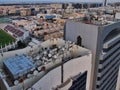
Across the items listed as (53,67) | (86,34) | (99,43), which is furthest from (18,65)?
(99,43)

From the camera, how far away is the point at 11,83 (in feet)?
36.7

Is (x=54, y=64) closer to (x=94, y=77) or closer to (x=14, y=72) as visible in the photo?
(x=14, y=72)

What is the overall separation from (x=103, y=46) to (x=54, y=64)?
6186 millimetres

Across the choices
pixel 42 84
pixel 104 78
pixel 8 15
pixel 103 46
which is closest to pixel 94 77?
pixel 104 78

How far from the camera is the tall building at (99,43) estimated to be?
16.5 m

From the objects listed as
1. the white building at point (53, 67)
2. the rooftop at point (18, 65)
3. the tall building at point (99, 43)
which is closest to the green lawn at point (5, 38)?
the tall building at point (99, 43)

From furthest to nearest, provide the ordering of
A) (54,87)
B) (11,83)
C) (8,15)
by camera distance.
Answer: (8,15), (54,87), (11,83)

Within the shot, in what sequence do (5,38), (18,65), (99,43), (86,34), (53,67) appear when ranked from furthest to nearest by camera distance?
(5,38) < (86,34) < (99,43) < (53,67) < (18,65)

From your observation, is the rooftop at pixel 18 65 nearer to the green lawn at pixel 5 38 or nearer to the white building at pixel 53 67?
the white building at pixel 53 67

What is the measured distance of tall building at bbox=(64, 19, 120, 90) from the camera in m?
16.5

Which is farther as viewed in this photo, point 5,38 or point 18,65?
point 5,38

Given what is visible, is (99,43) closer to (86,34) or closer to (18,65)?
(86,34)

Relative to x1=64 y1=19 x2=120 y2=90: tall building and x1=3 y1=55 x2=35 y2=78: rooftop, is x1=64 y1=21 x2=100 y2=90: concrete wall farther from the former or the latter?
x1=3 y1=55 x2=35 y2=78: rooftop

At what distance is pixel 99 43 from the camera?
54.1 ft
